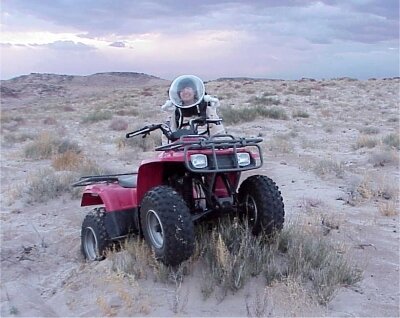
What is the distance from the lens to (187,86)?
5.39 m

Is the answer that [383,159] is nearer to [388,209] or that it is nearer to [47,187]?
[388,209]

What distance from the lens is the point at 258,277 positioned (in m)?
4.71

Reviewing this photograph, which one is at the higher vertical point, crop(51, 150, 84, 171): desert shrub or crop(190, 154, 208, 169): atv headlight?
crop(190, 154, 208, 169): atv headlight

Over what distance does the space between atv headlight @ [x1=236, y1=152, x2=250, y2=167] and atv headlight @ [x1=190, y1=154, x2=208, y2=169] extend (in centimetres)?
32

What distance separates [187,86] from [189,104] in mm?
164

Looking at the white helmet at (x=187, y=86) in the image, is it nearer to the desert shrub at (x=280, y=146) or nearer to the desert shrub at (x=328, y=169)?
the desert shrub at (x=328, y=169)

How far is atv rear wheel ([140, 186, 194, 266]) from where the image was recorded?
4.39 meters

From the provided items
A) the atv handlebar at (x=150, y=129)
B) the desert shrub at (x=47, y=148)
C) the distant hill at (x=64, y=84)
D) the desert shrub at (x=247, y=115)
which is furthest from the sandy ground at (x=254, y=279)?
the distant hill at (x=64, y=84)

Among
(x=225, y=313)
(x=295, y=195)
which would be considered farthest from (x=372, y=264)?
(x=295, y=195)

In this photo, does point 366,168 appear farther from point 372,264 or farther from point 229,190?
point 229,190

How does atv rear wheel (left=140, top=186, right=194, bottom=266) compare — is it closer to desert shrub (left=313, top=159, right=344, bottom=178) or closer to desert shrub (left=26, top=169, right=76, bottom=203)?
desert shrub (left=26, top=169, right=76, bottom=203)

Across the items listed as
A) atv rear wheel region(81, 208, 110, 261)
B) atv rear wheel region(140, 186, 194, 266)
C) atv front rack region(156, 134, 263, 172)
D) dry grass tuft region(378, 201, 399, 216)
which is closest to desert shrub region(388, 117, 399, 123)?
dry grass tuft region(378, 201, 399, 216)

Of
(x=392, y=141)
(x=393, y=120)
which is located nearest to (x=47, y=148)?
(x=392, y=141)

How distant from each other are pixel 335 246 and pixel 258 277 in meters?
1.24
